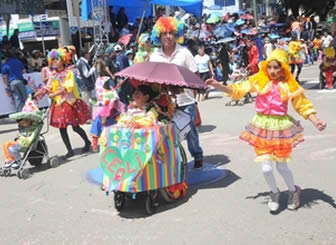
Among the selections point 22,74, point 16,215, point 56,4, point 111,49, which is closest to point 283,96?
point 16,215

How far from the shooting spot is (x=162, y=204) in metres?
5.15

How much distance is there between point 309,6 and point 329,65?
35687mm

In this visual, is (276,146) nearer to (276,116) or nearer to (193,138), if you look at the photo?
(276,116)

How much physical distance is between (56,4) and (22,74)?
447 inches

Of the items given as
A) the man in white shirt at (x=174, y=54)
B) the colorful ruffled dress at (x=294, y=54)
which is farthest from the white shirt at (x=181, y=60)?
the colorful ruffled dress at (x=294, y=54)

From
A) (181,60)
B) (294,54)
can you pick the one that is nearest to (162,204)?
(181,60)

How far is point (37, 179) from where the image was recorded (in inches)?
262

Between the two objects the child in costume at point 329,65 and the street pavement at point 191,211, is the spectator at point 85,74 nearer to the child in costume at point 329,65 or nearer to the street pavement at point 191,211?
the street pavement at point 191,211

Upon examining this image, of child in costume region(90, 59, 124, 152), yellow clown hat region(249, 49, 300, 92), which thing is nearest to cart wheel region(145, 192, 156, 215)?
yellow clown hat region(249, 49, 300, 92)

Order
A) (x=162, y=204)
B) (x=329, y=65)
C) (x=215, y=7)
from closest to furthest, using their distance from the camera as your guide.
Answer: (x=162, y=204), (x=329, y=65), (x=215, y=7)

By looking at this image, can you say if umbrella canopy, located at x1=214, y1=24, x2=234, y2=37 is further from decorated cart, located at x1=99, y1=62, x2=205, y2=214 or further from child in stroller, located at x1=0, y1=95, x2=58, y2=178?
decorated cart, located at x1=99, y1=62, x2=205, y2=214

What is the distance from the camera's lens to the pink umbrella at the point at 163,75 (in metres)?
4.85

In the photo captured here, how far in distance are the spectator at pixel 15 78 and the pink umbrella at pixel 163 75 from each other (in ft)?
28.3

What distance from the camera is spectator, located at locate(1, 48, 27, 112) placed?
505 inches
